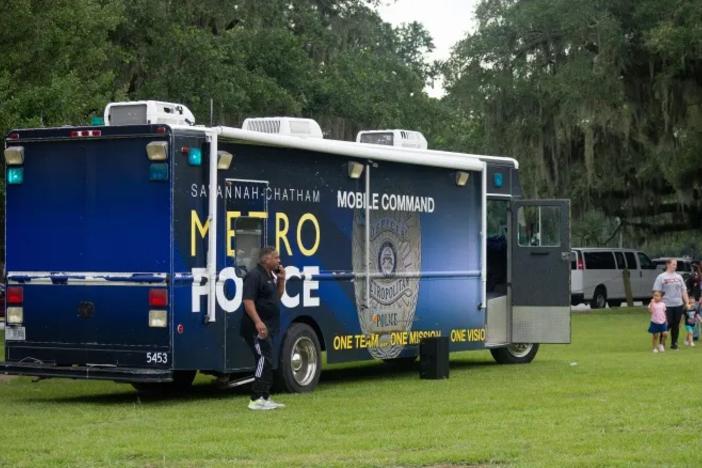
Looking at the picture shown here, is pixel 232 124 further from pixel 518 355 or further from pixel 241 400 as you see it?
pixel 241 400

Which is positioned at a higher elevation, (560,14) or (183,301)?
(560,14)

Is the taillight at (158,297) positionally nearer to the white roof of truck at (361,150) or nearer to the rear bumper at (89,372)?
the rear bumper at (89,372)

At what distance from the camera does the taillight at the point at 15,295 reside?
15.5m

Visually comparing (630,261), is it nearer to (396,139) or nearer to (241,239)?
(396,139)

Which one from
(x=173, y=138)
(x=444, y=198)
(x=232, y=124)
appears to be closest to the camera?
(x=173, y=138)

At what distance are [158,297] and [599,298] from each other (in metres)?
31.5

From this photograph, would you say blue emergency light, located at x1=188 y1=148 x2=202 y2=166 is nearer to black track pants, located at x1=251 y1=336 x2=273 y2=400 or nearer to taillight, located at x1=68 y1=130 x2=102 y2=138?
taillight, located at x1=68 y1=130 x2=102 y2=138

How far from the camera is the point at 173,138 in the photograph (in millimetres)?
14680

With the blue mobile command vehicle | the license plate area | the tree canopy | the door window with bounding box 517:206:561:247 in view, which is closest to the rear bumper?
the blue mobile command vehicle

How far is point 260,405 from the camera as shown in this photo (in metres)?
14.2

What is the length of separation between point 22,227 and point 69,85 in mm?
7654

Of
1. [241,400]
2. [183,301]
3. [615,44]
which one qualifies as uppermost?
[615,44]

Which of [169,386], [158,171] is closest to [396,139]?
[169,386]

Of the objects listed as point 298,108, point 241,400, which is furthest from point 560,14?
point 241,400
